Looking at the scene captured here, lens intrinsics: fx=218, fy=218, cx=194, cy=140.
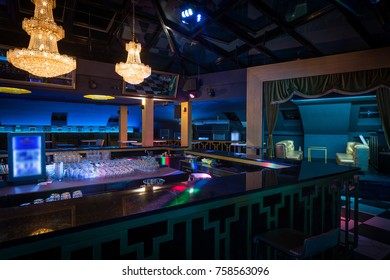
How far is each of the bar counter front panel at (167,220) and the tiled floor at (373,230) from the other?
1.18 meters

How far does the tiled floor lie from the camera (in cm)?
263

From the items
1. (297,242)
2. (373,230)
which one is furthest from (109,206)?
(373,230)

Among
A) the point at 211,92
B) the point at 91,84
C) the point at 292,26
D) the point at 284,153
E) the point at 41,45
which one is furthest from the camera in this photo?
the point at 211,92

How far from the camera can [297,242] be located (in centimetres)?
153

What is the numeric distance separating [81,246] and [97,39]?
278 inches

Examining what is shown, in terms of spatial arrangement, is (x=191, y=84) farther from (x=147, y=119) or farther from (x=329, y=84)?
(x=329, y=84)

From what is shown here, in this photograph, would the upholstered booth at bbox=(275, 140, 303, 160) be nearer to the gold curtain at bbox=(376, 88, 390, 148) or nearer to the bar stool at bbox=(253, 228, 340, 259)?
the gold curtain at bbox=(376, 88, 390, 148)

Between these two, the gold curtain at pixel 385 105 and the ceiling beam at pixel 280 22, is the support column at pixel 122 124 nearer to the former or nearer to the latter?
the ceiling beam at pixel 280 22

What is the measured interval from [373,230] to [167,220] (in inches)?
141

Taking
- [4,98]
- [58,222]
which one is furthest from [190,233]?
[4,98]

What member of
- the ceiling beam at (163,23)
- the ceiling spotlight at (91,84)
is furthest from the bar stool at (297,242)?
the ceiling spotlight at (91,84)

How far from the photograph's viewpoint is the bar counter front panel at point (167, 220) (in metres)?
0.96

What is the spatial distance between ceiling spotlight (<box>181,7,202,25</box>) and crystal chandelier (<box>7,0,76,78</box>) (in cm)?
303
